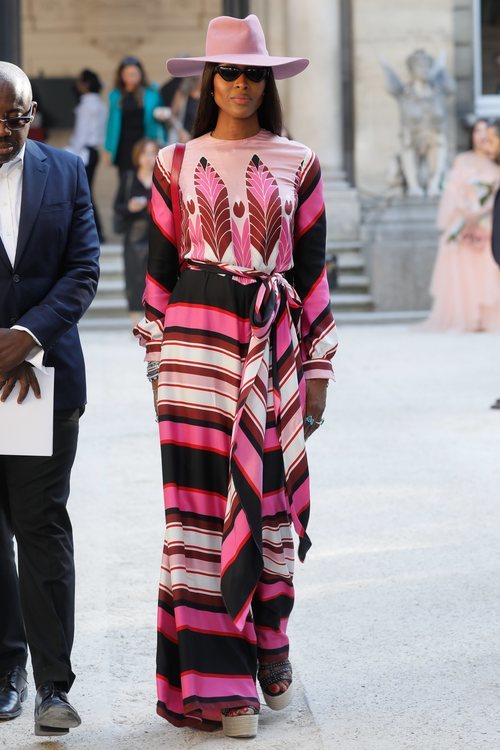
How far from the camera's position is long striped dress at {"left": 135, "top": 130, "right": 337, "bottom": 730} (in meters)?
3.81

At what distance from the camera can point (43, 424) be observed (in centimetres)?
375

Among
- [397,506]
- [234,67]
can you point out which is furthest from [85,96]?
[234,67]

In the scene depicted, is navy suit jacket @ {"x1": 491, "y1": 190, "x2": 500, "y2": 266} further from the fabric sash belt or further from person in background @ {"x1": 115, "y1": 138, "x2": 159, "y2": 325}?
the fabric sash belt

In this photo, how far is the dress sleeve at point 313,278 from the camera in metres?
3.97

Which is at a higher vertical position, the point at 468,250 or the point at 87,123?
the point at 87,123

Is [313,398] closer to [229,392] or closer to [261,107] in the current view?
[229,392]

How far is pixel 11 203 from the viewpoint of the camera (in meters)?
3.82

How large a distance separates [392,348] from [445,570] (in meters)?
7.67

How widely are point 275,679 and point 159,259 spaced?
113cm

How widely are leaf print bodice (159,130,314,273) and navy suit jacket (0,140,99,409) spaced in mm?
263

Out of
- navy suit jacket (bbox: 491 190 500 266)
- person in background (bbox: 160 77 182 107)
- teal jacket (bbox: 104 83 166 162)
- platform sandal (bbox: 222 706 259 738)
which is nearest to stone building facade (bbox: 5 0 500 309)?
person in background (bbox: 160 77 182 107)

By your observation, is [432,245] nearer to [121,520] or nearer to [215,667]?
[121,520]

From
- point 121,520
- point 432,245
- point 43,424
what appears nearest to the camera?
point 43,424

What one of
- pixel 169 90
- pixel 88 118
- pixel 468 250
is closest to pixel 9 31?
pixel 88 118
